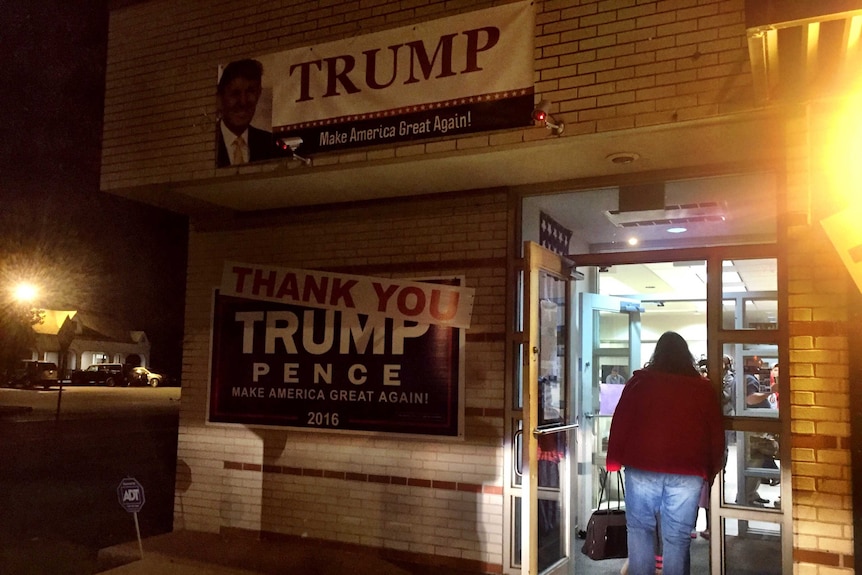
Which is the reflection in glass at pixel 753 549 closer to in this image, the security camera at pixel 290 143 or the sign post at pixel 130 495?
the security camera at pixel 290 143

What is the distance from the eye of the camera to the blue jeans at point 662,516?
4.57m

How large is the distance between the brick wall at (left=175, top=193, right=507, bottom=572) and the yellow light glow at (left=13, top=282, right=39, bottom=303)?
→ 29.1 meters

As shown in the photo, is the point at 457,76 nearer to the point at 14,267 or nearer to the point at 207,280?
the point at 207,280

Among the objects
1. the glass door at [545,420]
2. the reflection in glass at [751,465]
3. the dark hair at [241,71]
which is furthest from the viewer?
the dark hair at [241,71]

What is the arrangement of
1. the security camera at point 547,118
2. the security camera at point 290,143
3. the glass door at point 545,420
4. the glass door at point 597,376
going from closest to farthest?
1. the security camera at point 547,118
2. the glass door at point 545,420
3. the security camera at point 290,143
4. the glass door at point 597,376

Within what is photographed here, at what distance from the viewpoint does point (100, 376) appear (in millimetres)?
54531

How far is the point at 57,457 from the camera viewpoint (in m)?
15.2

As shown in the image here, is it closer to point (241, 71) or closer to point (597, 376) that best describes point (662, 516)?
point (597, 376)

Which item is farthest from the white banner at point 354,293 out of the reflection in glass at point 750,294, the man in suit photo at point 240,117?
the reflection in glass at point 750,294

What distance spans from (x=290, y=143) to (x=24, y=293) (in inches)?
1262

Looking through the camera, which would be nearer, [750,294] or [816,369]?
[816,369]

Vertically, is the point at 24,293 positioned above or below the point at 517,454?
above

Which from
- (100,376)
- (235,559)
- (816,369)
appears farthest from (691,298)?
(100,376)

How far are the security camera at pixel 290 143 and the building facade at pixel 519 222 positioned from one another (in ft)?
0.05
